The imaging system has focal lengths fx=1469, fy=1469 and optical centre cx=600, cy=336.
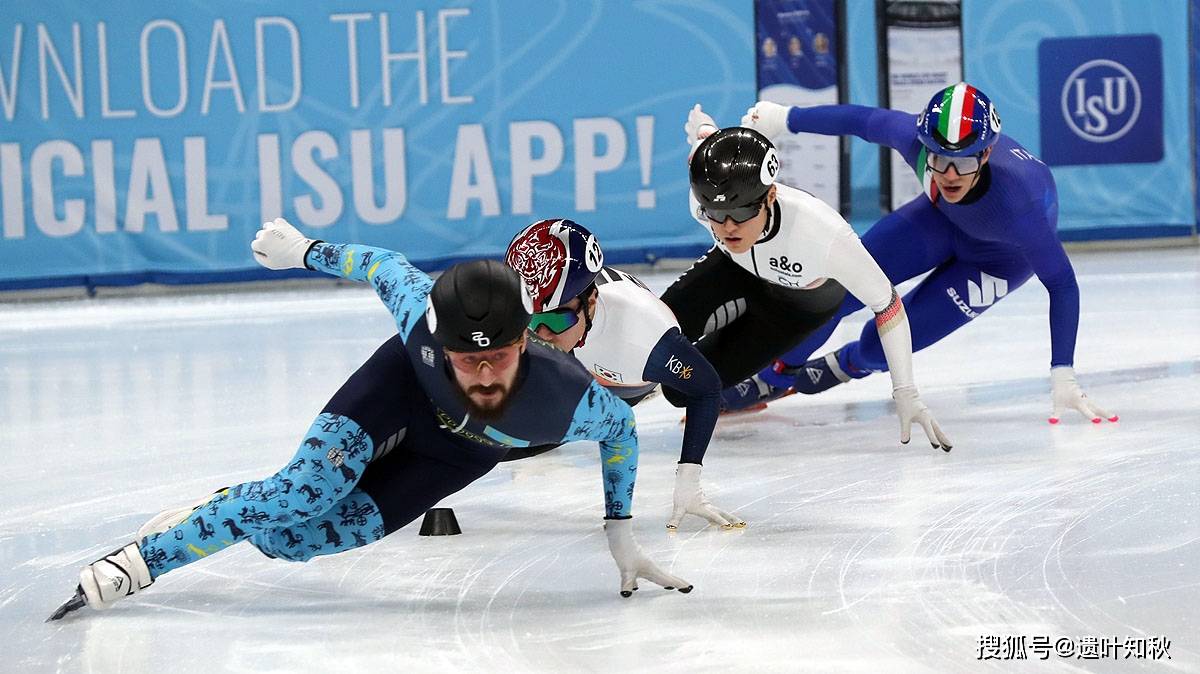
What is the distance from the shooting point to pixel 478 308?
2.64 meters

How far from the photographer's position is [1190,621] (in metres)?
2.71

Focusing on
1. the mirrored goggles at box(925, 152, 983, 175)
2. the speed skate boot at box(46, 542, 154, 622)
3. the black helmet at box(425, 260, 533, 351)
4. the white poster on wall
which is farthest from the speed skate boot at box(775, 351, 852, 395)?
the white poster on wall

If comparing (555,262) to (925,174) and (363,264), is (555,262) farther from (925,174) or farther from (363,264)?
(925,174)

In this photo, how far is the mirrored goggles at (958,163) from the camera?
15.8 ft

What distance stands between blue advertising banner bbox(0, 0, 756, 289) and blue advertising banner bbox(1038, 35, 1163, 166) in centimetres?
Answer: 230

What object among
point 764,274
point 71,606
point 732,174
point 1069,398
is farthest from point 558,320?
point 1069,398

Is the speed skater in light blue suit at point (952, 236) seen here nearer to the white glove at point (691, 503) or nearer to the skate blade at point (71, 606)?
the white glove at point (691, 503)

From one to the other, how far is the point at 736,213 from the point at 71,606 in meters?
2.03

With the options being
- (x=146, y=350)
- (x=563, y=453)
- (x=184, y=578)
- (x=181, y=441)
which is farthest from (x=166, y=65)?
(x=184, y=578)

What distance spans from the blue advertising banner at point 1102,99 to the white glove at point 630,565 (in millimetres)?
8766

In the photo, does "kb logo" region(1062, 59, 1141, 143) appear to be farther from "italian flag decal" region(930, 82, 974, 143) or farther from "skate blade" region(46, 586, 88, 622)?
"skate blade" region(46, 586, 88, 622)

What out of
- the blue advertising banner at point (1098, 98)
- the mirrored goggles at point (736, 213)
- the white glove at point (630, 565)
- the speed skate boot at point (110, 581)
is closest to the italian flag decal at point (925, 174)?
the mirrored goggles at point (736, 213)

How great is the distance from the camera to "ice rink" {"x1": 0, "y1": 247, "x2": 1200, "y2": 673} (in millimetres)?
2719

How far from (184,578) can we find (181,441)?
5.97 ft
